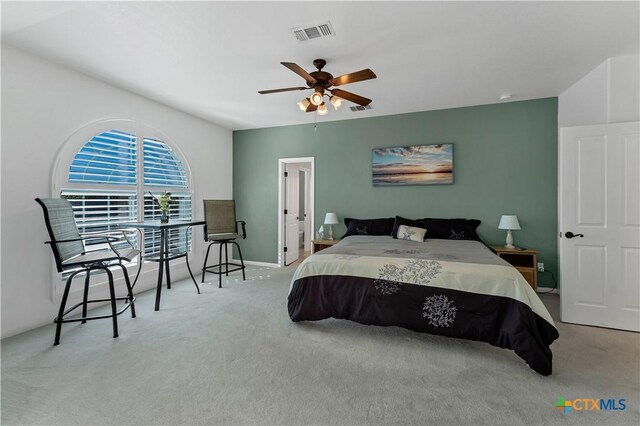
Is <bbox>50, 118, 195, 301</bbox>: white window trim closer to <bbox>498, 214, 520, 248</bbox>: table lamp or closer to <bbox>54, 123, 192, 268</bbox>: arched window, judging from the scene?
<bbox>54, 123, 192, 268</bbox>: arched window

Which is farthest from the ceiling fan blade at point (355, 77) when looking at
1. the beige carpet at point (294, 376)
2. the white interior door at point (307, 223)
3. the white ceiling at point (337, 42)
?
the white interior door at point (307, 223)

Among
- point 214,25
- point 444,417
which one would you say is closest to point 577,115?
point 444,417

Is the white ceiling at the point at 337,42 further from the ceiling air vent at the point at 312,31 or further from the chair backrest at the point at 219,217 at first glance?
the chair backrest at the point at 219,217

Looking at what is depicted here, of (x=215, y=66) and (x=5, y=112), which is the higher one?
(x=215, y=66)

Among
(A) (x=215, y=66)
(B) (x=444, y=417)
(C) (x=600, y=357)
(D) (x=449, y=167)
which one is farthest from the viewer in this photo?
(D) (x=449, y=167)

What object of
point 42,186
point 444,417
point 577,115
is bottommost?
point 444,417

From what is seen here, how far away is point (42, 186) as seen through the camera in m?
2.90

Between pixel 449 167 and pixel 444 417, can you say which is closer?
pixel 444 417

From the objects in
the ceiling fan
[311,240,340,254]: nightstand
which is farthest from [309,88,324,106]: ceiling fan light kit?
[311,240,340,254]: nightstand

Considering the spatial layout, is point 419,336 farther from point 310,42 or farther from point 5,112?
point 5,112

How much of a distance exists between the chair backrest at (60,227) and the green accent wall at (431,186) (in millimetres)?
3113

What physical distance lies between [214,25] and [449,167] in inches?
142

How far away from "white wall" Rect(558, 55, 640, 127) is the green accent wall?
2.31 feet

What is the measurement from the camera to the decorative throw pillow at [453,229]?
13.5 feet
